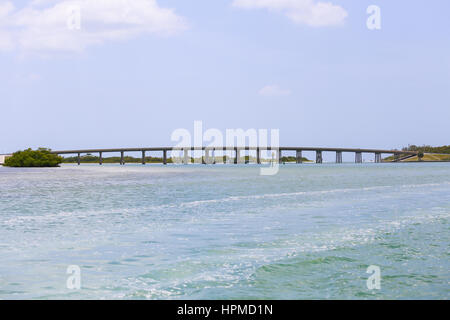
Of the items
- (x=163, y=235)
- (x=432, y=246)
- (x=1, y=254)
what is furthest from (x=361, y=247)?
(x=1, y=254)

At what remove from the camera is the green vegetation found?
18162 centimetres

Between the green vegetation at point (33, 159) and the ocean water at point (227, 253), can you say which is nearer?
the ocean water at point (227, 253)

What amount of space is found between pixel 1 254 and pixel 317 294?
9906 millimetres

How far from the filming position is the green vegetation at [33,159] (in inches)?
7151

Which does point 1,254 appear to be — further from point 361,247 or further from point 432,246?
point 432,246

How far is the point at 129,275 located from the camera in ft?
41.0

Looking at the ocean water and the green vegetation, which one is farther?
the green vegetation

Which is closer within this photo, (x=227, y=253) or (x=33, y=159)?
(x=227, y=253)

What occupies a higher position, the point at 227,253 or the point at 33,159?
the point at 33,159

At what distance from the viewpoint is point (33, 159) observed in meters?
181
